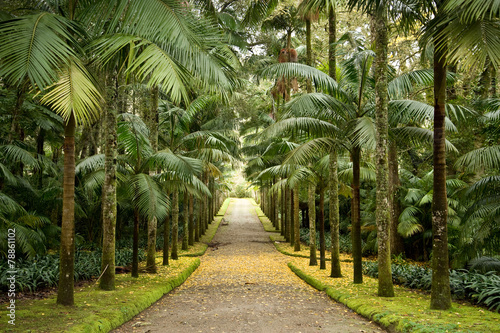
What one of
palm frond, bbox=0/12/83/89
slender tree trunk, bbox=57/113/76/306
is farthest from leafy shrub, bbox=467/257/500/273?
palm frond, bbox=0/12/83/89

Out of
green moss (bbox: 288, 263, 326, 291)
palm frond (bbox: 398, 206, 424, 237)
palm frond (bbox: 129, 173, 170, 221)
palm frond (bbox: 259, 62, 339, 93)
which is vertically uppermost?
palm frond (bbox: 259, 62, 339, 93)

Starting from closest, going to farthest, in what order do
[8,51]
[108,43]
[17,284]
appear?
[8,51], [108,43], [17,284]

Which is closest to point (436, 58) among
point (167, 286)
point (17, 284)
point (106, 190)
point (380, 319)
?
point (380, 319)

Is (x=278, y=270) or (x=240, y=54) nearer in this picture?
(x=278, y=270)

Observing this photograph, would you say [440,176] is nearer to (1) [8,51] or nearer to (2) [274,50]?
(1) [8,51]

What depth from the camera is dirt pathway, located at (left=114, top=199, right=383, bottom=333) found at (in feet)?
20.7

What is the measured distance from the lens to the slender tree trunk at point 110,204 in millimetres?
8172

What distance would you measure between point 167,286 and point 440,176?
703 cm

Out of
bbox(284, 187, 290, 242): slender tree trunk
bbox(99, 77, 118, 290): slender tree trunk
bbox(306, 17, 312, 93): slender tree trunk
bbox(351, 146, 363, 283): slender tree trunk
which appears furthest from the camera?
bbox(284, 187, 290, 242): slender tree trunk

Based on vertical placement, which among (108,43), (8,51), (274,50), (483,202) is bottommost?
(483,202)

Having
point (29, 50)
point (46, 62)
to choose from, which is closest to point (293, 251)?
point (46, 62)

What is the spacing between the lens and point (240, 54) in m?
20.6

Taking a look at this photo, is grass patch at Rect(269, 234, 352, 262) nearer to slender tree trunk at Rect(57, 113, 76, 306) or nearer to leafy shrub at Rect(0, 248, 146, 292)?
leafy shrub at Rect(0, 248, 146, 292)

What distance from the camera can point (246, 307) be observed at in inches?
310
